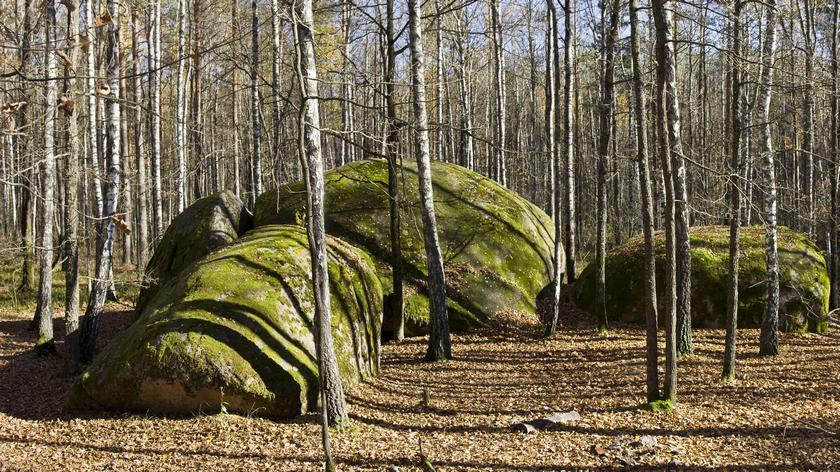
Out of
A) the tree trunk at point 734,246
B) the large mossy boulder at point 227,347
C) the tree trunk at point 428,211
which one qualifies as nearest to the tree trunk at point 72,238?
the large mossy boulder at point 227,347

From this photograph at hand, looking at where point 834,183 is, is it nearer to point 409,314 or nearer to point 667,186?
point 667,186

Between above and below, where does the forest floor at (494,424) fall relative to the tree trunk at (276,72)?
below

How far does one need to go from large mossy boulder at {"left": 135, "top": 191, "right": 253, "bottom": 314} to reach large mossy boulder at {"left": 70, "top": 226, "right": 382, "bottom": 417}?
12.4 feet

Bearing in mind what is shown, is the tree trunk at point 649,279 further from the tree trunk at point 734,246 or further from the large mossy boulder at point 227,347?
the large mossy boulder at point 227,347

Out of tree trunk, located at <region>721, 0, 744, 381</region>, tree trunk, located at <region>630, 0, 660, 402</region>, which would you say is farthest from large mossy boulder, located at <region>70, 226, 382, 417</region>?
tree trunk, located at <region>721, 0, 744, 381</region>

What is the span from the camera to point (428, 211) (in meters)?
10.8

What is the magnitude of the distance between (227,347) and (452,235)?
7576 mm

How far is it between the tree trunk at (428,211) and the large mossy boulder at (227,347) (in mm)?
1661

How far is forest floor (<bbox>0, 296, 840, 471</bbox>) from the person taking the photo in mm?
6562

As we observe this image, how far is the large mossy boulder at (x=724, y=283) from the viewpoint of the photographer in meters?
13.0

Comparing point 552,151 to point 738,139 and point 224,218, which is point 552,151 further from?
point 224,218

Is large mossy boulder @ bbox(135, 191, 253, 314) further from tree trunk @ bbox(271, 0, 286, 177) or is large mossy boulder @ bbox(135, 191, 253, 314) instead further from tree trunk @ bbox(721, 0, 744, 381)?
tree trunk @ bbox(721, 0, 744, 381)

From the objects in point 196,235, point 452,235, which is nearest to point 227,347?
point 196,235

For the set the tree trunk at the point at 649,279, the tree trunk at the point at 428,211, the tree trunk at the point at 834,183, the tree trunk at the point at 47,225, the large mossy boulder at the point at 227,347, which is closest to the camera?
the large mossy boulder at the point at 227,347
